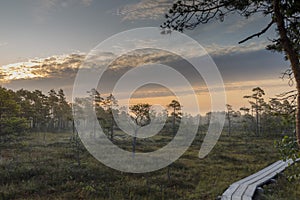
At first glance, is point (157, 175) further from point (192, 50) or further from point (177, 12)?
point (177, 12)

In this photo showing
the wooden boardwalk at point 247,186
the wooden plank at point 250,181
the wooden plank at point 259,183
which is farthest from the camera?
the wooden plank at point 259,183

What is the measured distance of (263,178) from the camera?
12.5 metres

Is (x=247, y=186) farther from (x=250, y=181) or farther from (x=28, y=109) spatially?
(x=28, y=109)

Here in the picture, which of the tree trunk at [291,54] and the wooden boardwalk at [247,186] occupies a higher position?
the tree trunk at [291,54]

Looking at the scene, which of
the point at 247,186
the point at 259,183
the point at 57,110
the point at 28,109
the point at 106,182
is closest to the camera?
the point at 247,186

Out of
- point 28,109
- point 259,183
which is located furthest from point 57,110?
point 259,183

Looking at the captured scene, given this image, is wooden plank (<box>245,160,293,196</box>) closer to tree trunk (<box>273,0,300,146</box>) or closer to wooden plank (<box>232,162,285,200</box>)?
wooden plank (<box>232,162,285,200</box>)

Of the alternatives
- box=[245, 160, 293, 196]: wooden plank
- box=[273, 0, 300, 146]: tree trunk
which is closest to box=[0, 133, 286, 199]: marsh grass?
box=[245, 160, 293, 196]: wooden plank

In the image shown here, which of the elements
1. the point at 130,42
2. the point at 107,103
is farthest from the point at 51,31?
the point at 107,103

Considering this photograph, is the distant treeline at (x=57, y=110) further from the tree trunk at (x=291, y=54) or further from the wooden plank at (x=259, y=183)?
the tree trunk at (x=291, y=54)

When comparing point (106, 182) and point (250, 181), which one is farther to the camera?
point (106, 182)

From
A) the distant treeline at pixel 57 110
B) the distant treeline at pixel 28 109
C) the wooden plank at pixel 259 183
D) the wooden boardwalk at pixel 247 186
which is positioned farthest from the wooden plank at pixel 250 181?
the distant treeline at pixel 28 109

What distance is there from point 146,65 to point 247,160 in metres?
13.0

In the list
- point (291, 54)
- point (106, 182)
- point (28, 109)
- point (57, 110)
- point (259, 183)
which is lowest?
point (106, 182)
